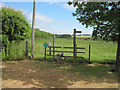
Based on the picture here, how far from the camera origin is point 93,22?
618cm

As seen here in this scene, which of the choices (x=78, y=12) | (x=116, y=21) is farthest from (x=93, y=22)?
(x=116, y=21)

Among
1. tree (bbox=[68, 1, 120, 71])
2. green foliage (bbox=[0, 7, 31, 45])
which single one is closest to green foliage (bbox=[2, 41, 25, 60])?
green foliage (bbox=[0, 7, 31, 45])

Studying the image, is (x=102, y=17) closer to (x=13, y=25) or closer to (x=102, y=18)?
(x=102, y=18)

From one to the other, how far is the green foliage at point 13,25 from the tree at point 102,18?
13.7 ft

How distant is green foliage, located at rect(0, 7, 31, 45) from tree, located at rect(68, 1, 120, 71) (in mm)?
4191

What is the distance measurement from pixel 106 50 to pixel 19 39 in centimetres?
737

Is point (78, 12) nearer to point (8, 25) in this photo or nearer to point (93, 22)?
point (93, 22)

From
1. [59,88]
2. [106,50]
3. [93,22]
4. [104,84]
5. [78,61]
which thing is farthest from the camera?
[106,50]

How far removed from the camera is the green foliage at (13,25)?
801 centimetres

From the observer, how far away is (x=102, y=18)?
554cm

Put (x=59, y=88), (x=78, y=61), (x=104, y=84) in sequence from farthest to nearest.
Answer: (x=78, y=61), (x=104, y=84), (x=59, y=88)

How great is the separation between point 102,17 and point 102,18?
0.06 metres

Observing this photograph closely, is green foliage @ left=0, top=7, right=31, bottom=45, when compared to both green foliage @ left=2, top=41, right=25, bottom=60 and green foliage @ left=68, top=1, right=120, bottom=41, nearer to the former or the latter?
green foliage @ left=2, top=41, right=25, bottom=60

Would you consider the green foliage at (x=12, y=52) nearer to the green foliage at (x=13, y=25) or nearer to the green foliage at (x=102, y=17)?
the green foliage at (x=13, y=25)
